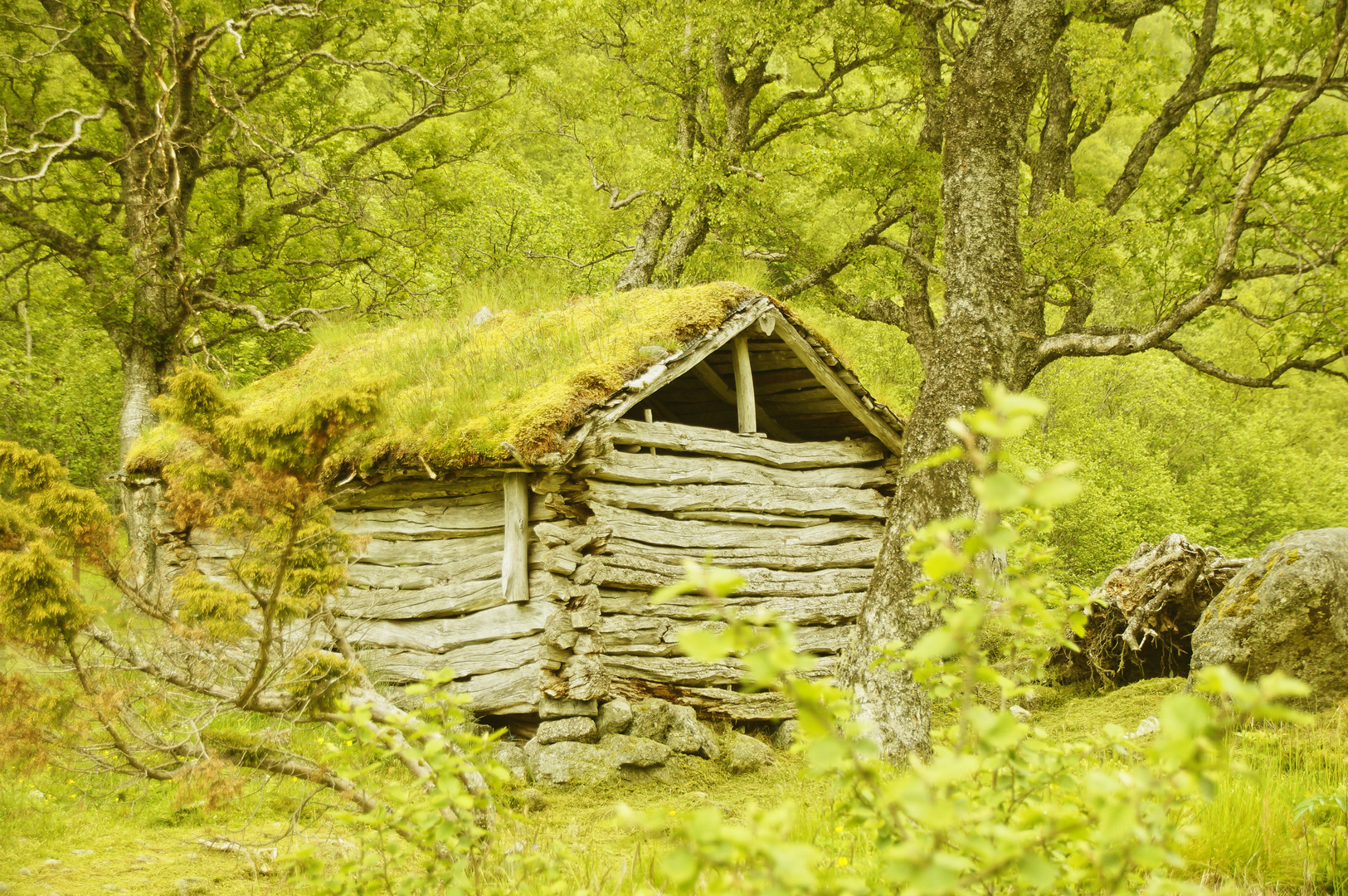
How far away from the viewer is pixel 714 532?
7.73 meters

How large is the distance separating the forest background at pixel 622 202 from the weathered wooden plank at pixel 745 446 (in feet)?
3.05

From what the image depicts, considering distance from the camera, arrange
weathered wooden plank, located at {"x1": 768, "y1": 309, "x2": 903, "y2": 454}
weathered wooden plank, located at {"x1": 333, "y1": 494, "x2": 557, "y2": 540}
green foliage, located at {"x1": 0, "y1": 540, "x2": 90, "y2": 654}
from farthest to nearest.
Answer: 1. weathered wooden plank, located at {"x1": 768, "y1": 309, "x2": 903, "y2": 454}
2. weathered wooden plank, located at {"x1": 333, "y1": 494, "x2": 557, "y2": 540}
3. green foliage, located at {"x1": 0, "y1": 540, "x2": 90, "y2": 654}

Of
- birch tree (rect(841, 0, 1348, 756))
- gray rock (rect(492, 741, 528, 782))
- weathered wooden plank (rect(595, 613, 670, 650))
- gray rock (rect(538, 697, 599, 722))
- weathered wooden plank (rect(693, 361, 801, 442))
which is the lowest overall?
gray rock (rect(492, 741, 528, 782))

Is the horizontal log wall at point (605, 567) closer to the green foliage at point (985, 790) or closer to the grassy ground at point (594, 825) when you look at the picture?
the grassy ground at point (594, 825)

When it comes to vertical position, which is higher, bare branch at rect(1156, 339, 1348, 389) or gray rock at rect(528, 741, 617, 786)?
bare branch at rect(1156, 339, 1348, 389)

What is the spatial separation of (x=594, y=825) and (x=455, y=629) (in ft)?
8.91

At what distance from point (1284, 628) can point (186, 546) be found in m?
11.0

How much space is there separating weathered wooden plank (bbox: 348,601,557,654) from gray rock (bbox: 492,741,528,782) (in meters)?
0.85

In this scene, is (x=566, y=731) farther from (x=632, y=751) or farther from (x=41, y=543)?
(x=41, y=543)

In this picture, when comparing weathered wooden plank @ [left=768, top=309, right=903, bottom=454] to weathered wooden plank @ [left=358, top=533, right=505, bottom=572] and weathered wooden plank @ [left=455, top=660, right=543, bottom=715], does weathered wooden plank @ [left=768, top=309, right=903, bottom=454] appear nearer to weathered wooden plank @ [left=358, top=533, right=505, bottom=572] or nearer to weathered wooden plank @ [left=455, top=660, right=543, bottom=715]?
weathered wooden plank @ [left=358, top=533, right=505, bottom=572]

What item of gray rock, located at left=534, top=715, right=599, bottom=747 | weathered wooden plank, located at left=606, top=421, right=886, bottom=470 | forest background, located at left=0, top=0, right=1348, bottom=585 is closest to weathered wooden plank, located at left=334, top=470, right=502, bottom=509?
weathered wooden plank, located at left=606, top=421, right=886, bottom=470

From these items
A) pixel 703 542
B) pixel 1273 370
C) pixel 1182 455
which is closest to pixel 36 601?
pixel 703 542

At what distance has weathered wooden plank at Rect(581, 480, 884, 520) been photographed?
7.15m

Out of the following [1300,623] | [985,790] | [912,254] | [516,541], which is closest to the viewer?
[985,790]
